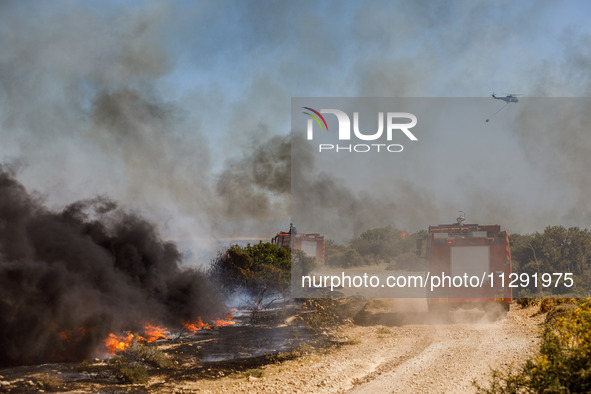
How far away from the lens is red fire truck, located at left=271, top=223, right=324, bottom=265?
24.1 meters

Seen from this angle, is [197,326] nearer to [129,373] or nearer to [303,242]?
[129,373]

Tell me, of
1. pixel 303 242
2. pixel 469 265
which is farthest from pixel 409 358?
pixel 303 242

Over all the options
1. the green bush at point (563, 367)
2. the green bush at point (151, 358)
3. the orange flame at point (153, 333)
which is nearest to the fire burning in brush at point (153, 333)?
the orange flame at point (153, 333)

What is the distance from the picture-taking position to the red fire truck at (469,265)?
14.2m

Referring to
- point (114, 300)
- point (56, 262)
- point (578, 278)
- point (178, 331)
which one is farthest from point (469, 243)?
point (56, 262)

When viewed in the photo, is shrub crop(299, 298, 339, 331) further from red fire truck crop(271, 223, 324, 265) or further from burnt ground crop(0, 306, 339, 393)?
red fire truck crop(271, 223, 324, 265)

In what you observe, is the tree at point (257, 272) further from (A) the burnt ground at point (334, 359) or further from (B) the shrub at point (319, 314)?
(A) the burnt ground at point (334, 359)

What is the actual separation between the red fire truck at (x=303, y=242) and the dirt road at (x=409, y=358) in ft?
30.0

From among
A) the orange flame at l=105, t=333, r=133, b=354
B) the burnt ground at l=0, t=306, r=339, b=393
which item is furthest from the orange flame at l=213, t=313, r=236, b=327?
the orange flame at l=105, t=333, r=133, b=354

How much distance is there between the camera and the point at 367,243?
33.2 m

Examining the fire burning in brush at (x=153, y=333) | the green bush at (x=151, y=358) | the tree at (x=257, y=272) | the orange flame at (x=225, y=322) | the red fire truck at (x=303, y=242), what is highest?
the red fire truck at (x=303, y=242)

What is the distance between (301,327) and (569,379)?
11108 millimetres

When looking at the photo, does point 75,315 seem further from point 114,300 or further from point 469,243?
point 469,243

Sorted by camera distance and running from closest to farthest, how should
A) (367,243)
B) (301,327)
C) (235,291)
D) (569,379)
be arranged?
1. (569,379)
2. (301,327)
3. (235,291)
4. (367,243)
